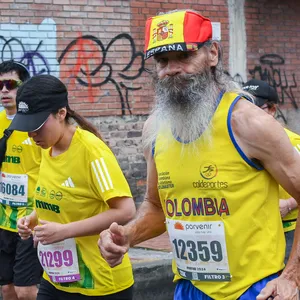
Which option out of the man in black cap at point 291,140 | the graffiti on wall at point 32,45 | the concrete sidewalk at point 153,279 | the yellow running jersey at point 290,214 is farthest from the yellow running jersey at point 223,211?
the graffiti on wall at point 32,45

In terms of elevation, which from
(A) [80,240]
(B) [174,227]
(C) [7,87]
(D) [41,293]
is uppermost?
(C) [7,87]

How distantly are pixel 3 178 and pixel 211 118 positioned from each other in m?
3.22

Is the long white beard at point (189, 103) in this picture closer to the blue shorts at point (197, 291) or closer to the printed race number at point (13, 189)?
the blue shorts at point (197, 291)

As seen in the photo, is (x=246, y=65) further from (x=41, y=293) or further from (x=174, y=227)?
(x=174, y=227)

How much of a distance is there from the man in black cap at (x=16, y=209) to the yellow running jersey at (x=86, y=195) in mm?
1525

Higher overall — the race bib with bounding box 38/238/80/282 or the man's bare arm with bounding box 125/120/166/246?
the man's bare arm with bounding box 125/120/166/246

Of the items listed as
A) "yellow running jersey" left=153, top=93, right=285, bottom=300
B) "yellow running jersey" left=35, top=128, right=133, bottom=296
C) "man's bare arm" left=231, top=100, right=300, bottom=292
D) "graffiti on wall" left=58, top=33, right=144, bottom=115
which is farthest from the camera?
"graffiti on wall" left=58, top=33, right=144, bottom=115

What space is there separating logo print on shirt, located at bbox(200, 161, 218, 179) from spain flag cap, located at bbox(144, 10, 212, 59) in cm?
51

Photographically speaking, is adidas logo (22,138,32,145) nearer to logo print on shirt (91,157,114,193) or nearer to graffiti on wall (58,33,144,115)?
logo print on shirt (91,157,114,193)

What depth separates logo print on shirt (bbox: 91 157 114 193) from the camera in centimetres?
472

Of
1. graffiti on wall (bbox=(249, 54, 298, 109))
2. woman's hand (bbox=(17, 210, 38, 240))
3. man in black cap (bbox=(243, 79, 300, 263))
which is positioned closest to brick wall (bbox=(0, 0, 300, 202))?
graffiti on wall (bbox=(249, 54, 298, 109))

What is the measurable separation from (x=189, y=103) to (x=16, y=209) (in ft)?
10.2

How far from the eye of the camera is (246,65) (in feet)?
42.6

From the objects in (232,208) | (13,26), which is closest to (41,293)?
(232,208)
